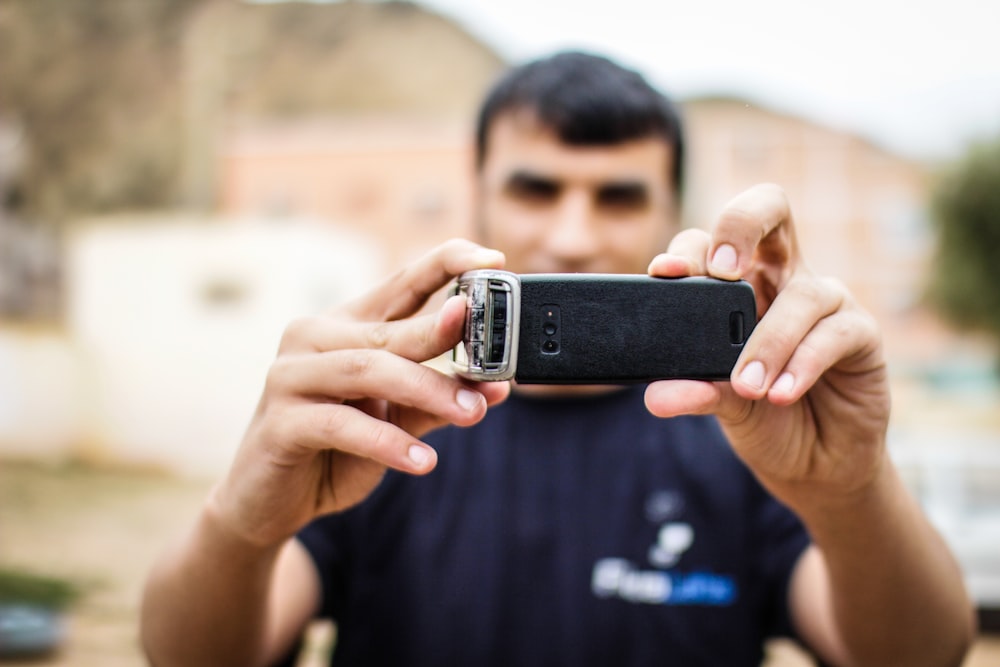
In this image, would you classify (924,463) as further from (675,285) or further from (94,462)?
(94,462)

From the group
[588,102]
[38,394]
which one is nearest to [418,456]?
[588,102]

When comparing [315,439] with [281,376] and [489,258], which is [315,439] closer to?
[281,376]

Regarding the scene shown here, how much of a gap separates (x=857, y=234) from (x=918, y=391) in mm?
5435

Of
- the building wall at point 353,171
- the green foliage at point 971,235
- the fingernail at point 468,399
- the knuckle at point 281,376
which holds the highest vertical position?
the building wall at point 353,171

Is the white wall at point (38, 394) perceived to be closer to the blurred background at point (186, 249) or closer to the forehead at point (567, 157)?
the blurred background at point (186, 249)

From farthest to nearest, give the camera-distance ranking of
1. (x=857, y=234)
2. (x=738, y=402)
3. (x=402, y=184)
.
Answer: (x=857, y=234) < (x=402, y=184) < (x=738, y=402)

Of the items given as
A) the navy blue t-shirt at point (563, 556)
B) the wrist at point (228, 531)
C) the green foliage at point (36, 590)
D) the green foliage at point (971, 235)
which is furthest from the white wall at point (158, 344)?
the green foliage at point (971, 235)

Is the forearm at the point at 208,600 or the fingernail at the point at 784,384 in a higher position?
→ the fingernail at the point at 784,384

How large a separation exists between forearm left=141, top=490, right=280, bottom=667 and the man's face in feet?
2.47

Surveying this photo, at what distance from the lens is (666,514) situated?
1.51 metres

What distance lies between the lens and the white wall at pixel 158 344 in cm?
865

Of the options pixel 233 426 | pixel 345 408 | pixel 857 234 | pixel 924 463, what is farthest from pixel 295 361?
pixel 857 234

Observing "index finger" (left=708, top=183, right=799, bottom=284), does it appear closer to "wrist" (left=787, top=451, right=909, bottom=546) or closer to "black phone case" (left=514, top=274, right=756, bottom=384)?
"black phone case" (left=514, top=274, right=756, bottom=384)

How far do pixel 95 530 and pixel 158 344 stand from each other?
2.89 m
